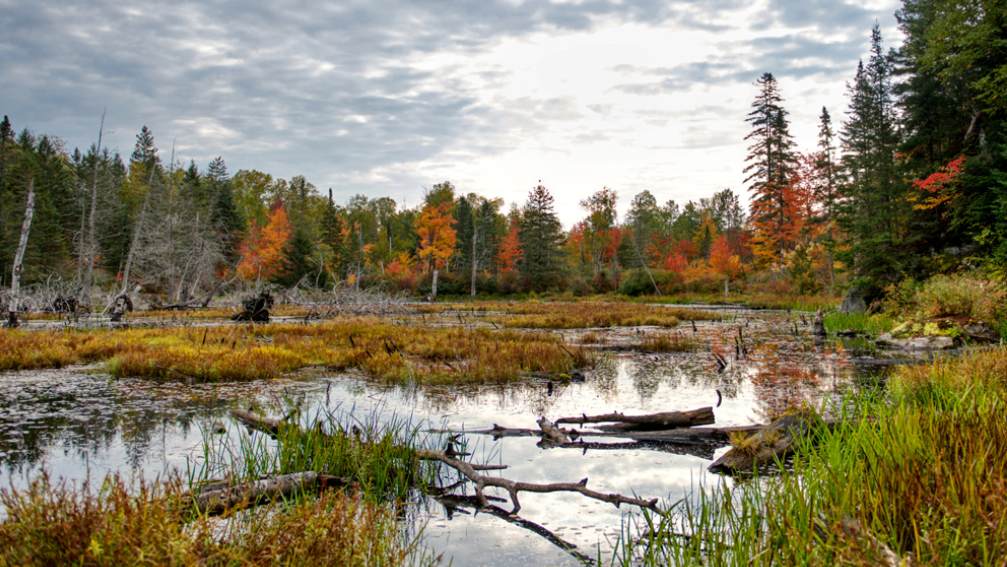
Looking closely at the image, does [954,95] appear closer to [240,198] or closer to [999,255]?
[999,255]

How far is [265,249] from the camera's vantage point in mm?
72188

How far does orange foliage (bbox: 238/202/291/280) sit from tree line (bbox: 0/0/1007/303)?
0.25 metres

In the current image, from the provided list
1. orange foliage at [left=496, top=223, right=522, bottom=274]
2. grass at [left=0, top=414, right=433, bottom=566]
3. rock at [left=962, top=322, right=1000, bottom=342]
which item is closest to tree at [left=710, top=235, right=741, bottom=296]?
orange foliage at [left=496, top=223, right=522, bottom=274]

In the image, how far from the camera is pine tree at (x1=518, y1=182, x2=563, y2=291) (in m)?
65.1

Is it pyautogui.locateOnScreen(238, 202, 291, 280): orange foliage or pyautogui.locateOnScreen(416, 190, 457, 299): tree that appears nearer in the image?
pyautogui.locateOnScreen(238, 202, 291, 280): orange foliage

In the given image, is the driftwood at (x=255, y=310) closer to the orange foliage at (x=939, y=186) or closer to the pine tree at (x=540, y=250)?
the orange foliage at (x=939, y=186)

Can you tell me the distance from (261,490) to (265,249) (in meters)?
72.3

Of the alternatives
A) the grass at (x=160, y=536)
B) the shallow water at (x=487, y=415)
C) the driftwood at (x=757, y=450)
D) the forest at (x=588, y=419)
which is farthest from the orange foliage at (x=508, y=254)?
the grass at (x=160, y=536)

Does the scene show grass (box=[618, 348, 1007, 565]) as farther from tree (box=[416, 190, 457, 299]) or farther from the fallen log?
tree (box=[416, 190, 457, 299])

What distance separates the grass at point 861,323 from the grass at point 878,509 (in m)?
18.2

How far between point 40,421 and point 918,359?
55.9 feet

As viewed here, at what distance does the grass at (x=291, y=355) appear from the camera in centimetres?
1284

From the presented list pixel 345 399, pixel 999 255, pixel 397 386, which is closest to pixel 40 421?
pixel 345 399

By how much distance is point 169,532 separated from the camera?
316cm
